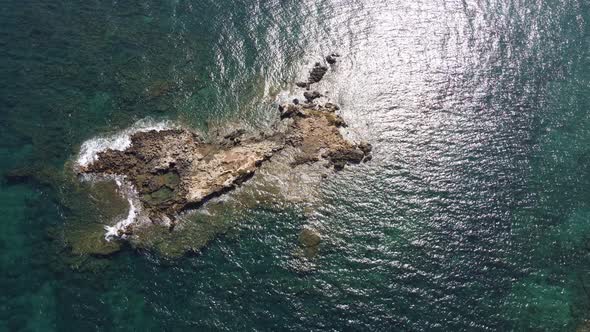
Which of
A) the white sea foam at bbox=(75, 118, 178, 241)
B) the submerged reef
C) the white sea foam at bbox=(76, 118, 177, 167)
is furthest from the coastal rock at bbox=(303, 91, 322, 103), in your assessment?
the white sea foam at bbox=(76, 118, 177, 167)

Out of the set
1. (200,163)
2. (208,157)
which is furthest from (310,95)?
(200,163)

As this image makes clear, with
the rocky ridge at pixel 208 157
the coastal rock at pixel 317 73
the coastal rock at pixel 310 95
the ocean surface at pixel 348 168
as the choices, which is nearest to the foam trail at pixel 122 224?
the rocky ridge at pixel 208 157

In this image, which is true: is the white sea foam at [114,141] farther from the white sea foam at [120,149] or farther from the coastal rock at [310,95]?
the coastal rock at [310,95]

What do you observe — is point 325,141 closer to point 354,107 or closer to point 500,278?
point 354,107

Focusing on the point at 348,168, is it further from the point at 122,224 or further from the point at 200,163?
the point at 122,224

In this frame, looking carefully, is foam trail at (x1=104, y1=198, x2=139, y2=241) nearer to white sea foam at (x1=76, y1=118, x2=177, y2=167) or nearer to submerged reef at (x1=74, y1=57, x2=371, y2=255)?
submerged reef at (x1=74, y1=57, x2=371, y2=255)
